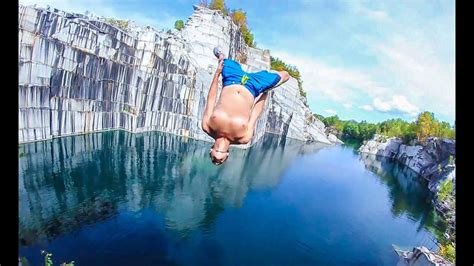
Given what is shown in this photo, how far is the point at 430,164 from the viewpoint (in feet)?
61.3

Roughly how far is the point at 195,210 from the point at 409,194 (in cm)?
989

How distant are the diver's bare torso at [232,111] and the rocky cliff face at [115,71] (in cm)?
1032

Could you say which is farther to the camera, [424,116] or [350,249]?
[424,116]

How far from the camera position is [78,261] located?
20.9 feet

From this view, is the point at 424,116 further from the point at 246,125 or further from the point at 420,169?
the point at 246,125

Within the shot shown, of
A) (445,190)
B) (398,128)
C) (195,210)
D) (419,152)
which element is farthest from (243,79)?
(398,128)

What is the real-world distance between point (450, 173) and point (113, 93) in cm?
1508

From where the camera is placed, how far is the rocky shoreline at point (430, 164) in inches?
285

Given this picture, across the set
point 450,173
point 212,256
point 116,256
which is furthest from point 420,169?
point 116,256

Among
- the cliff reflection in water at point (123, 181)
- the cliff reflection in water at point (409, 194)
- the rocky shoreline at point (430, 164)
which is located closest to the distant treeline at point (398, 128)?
the rocky shoreline at point (430, 164)

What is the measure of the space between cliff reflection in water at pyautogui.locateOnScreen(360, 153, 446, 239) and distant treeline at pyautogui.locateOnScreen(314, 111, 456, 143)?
2136mm

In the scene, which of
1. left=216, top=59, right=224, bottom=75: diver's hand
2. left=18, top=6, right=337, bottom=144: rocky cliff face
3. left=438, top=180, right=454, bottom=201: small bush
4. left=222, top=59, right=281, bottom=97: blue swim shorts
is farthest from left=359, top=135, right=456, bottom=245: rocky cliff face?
left=216, top=59, right=224, bottom=75: diver's hand

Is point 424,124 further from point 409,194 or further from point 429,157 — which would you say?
point 409,194

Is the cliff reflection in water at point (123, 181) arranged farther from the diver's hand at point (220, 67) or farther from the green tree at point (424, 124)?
the green tree at point (424, 124)
